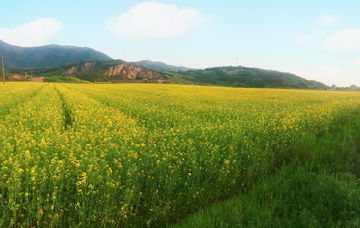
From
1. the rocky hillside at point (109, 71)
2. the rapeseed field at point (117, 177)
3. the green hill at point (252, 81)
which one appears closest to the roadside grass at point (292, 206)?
the rapeseed field at point (117, 177)

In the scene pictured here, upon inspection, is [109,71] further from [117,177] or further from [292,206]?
[292,206]

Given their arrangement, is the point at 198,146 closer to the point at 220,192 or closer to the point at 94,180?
the point at 220,192

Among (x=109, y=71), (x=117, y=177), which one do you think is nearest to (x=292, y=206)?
(x=117, y=177)

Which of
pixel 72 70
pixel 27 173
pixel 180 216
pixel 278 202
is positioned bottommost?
pixel 180 216

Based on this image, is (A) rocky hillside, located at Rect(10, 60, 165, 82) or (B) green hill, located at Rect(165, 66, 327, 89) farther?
(A) rocky hillside, located at Rect(10, 60, 165, 82)

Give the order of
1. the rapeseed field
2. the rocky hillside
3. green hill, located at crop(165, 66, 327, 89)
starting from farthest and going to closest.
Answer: the rocky hillside, green hill, located at crop(165, 66, 327, 89), the rapeseed field

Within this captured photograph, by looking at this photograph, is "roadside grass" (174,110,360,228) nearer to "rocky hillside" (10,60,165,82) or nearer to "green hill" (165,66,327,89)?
"green hill" (165,66,327,89)

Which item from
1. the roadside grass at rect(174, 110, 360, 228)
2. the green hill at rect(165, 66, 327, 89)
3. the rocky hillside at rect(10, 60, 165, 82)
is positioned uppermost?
the rocky hillside at rect(10, 60, 165, 82)

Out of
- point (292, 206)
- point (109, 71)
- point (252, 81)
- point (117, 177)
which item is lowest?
point (292, 206)

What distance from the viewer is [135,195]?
12.9 feet

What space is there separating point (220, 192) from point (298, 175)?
2041 mm

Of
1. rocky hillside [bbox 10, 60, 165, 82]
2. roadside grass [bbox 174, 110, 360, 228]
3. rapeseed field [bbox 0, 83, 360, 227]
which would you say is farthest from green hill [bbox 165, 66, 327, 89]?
roadside grass [bbox 174, 110, 360, 228]

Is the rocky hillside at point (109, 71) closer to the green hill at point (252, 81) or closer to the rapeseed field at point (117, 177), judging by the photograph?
the green hill at point (252, 81)

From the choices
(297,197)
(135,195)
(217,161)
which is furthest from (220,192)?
(135,195)
